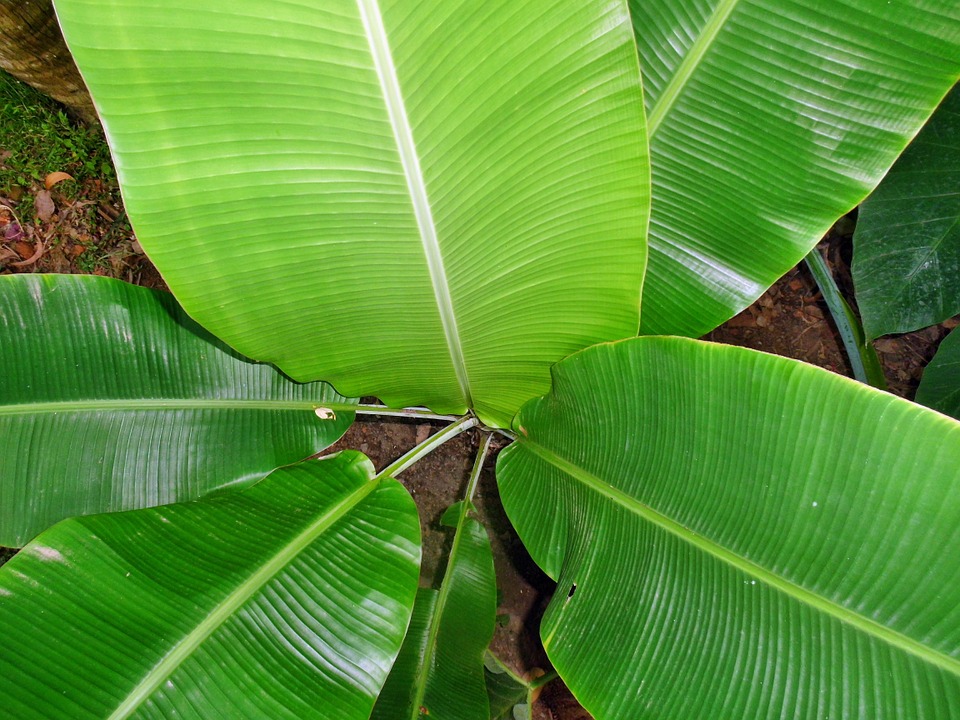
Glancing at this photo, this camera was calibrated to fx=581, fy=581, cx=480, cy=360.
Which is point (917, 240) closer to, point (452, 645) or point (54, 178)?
point (452, 645)

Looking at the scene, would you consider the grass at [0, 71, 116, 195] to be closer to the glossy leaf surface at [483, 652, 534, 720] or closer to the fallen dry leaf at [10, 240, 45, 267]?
the fallen dry leaf at [10, 240, 45, 267]

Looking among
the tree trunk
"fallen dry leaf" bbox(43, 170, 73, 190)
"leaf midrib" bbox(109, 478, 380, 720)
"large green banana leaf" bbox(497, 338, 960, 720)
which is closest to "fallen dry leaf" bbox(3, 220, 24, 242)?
"fallen dry leaf" bbox(43, 170, 73, 190)

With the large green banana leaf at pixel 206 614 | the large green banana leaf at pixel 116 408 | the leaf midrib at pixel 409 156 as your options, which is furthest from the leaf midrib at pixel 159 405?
the leaf midrib at pixel 409 156

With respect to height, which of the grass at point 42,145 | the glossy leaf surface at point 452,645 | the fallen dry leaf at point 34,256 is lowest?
the glossy leaf surface at point 452,645

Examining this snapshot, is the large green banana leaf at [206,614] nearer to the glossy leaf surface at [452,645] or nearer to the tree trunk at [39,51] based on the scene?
the glossy leaf surface at [452,645]

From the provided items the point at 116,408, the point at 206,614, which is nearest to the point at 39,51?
the point at 116,408

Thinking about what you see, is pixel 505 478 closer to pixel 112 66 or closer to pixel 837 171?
pixel 837 171
